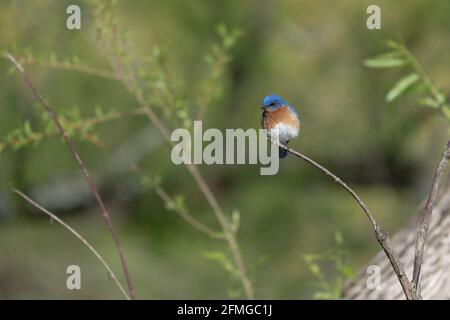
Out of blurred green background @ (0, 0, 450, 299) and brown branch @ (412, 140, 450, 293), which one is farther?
blurred green background @ (0, 0, 450, 299)

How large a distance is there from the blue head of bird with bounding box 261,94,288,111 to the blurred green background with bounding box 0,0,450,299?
605 cm

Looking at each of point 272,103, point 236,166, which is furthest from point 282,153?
point 236,166

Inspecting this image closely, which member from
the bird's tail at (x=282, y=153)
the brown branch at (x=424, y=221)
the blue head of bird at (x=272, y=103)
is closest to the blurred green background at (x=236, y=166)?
the bird's tail at (x=282, y=153)

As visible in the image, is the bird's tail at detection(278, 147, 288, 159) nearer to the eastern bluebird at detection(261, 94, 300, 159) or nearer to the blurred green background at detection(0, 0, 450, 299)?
the eastern bluebird at detection(261, 94, 300, 159)

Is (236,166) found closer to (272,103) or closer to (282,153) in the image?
(282,153)

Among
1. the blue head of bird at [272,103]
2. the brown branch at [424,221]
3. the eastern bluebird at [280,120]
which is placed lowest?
the brown branch at [424,221]

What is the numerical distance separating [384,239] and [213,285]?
6577 millimetres

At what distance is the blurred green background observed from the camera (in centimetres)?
827

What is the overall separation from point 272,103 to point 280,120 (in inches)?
3.4

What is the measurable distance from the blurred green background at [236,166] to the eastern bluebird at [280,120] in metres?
6.05

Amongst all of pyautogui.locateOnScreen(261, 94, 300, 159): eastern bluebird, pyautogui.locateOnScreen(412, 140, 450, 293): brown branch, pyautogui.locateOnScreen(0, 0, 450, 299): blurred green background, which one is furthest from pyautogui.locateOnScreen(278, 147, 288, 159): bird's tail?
pyautogui.locateOnScreen(0, 0, 450, 299): blurred green background

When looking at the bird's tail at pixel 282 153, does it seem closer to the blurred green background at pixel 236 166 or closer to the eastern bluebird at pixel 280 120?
the eastern bluebird at pixel 280 120

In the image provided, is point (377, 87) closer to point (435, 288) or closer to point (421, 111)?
point (421, 111)

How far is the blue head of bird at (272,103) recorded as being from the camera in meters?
1.94
